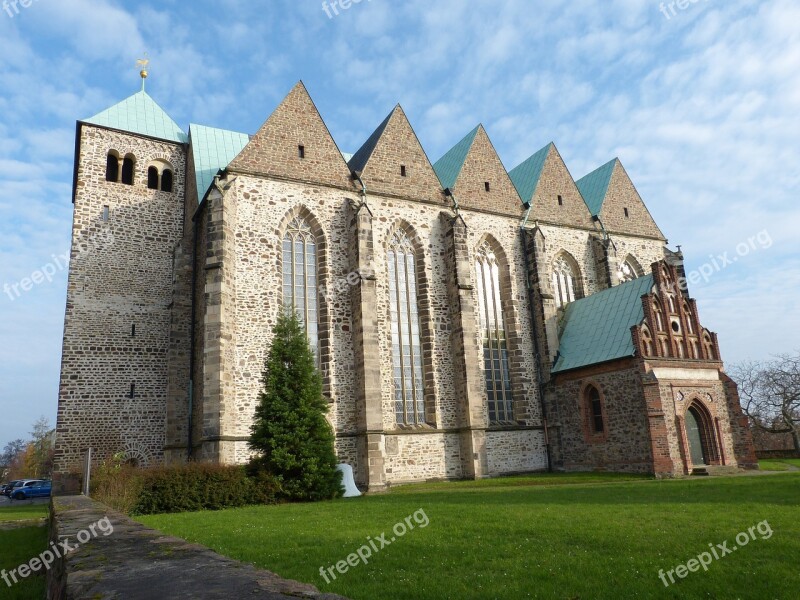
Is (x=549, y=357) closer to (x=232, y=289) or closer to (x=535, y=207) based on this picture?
(x=535, y=207)

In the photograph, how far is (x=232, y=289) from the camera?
74.1ft

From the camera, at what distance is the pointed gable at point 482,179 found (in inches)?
1162

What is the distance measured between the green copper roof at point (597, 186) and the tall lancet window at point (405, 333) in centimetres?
1320

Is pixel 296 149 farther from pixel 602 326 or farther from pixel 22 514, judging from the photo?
pixel 22 514

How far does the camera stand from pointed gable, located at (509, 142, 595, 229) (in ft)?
104

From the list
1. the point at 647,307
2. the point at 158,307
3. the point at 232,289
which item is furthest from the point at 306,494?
the point at 647,307

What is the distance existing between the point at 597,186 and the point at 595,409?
16108 mm

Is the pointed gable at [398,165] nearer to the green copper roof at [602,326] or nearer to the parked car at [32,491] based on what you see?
the green copper roof at [602,326]

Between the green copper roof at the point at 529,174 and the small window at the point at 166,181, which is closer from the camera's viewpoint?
the small window at the point at 166,181

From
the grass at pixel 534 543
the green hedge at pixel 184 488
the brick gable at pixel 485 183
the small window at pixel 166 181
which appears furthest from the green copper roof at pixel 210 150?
the grass at pixel 534 543

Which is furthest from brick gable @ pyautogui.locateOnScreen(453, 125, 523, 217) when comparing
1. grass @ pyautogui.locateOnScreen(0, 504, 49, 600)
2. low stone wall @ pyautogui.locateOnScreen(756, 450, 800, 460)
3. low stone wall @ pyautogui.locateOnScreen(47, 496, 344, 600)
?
low stone wall @ pyautogui.locateOnScreen(47, 496, 344, 600)

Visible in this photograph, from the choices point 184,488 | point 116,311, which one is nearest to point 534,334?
point 184,488

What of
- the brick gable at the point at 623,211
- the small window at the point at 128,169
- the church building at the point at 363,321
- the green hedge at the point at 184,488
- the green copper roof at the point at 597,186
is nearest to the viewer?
the green hedge at the point at 184,488

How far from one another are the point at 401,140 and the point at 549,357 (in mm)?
12984
